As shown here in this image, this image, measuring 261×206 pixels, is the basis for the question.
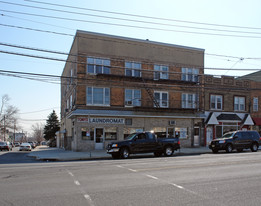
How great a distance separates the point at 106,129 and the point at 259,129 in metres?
20.3

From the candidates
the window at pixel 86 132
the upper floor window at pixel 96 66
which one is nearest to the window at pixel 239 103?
the upper floor window at pixel 96 66

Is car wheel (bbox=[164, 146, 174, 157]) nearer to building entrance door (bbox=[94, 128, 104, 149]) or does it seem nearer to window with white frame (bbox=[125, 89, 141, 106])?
building entrance door (bbox=[94, 128, 104, 149])

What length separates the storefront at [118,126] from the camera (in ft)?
83.4

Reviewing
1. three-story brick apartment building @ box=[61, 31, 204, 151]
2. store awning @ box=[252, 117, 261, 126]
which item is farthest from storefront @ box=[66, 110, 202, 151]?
store awning @ box=[252, 117, 261, 126]

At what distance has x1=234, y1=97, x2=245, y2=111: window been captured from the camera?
32.9 metres

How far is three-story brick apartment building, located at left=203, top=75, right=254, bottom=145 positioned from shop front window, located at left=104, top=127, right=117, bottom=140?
10595mm

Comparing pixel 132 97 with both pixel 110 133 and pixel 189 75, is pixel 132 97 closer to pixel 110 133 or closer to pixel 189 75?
pixel 110 133

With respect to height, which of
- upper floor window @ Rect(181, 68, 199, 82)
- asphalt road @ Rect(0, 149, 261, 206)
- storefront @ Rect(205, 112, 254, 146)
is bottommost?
asphalt road @ Rect(0, 149, 261, 206)

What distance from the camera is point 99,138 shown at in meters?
26.3

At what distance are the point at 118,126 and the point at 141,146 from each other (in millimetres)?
7594

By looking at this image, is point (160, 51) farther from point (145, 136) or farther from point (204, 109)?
point (145, 136)

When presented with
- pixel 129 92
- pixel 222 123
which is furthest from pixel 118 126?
pixel 222 123

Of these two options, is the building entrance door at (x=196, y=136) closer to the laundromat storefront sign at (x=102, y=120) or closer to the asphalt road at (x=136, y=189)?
the laundromat storefront sign at (x=102, y=120)

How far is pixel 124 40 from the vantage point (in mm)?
27406
